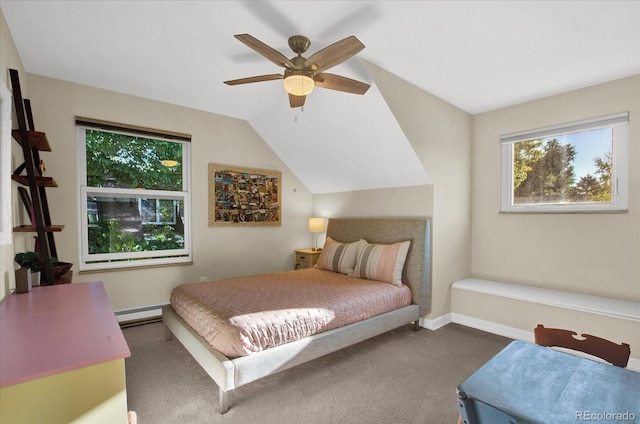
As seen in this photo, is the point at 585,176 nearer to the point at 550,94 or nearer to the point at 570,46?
the point at 550,94

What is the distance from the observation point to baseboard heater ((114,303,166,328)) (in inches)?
130

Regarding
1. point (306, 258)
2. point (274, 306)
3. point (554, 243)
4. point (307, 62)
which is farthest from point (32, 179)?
point (554, 243)

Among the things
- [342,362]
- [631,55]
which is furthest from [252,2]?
[631,55]

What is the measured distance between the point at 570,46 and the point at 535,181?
1.51 metres

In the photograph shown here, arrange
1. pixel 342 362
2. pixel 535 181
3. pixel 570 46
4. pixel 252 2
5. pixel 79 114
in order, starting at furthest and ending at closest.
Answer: pixel 535 181, pixel 79 114, pixel 342 362, pixel 570 46, pixel 252 2

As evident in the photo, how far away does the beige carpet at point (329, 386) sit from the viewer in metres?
1.88

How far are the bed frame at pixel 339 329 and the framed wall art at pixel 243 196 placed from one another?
3.04 ft

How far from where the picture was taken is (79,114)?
3.11m

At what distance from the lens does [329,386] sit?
219 centimetres

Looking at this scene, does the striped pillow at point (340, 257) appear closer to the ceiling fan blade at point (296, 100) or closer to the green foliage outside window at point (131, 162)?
the ceiling fan blade at point (296, 100)

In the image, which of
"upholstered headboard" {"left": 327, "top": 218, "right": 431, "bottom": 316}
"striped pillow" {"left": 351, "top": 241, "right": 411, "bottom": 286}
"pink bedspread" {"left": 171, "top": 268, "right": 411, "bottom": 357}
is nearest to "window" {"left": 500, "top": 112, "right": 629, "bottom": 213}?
"upholstered headboard" {"left": 327, "top": 218, "right": 431, "bottom": 316}

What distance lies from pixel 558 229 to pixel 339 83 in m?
2.72

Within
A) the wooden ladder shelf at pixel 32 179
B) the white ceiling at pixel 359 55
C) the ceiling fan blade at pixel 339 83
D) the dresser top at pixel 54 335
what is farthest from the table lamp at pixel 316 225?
the dresser top at pixel 54 335

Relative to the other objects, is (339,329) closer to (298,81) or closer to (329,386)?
(329,386)
